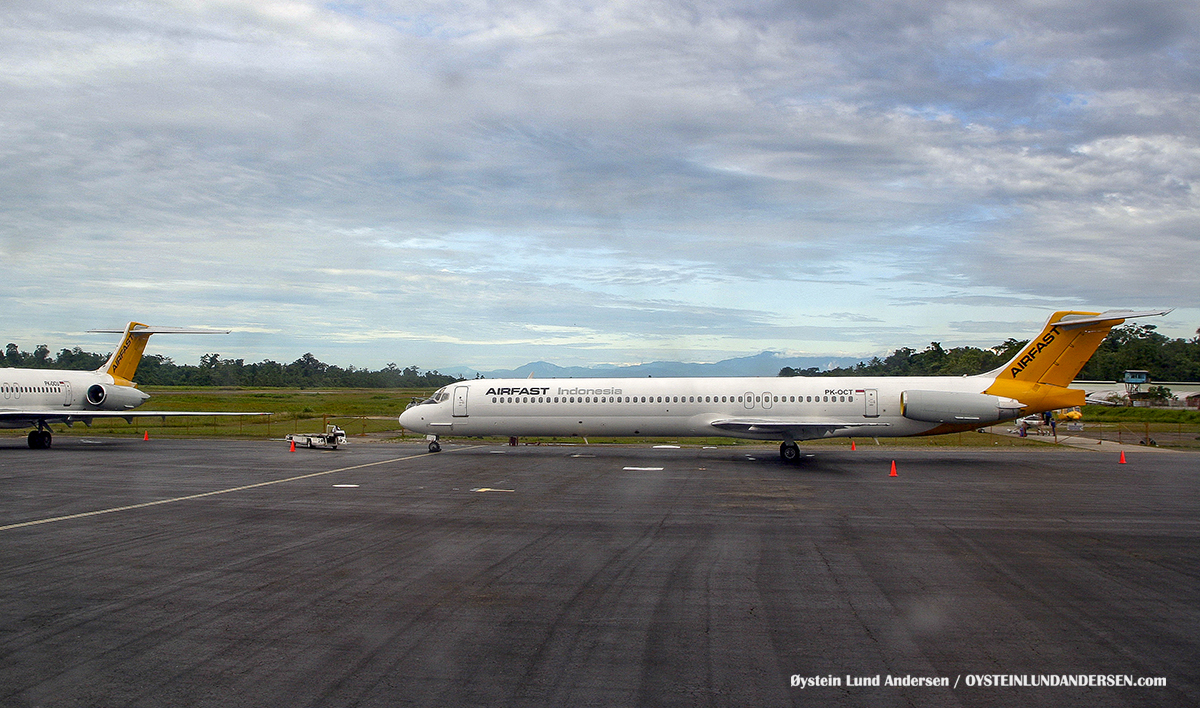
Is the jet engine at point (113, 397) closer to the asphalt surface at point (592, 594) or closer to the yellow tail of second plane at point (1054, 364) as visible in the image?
the asphalt surface at point (592, 594)

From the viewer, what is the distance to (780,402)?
28344mm

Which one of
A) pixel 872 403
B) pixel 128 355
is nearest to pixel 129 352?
pixel 128 355

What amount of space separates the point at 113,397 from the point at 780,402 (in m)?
31.1

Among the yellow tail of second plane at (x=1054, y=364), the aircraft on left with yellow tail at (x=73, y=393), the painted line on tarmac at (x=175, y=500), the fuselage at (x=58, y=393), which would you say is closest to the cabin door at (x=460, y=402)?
the painted line on tarmac at (x=175, y=500)

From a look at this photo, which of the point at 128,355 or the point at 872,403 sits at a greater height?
the point at 128,355

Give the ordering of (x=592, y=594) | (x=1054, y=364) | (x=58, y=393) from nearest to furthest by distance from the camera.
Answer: (x=592, y=594), (x=1054, y=364), (x=58, y=393)

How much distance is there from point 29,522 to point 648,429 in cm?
1946

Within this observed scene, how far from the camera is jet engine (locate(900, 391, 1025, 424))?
26.1 m

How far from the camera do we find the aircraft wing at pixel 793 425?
27.0m

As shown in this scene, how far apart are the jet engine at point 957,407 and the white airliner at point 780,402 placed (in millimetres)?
35

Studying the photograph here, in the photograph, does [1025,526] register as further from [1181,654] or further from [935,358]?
[935,358]

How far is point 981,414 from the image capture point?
26141 millimetres

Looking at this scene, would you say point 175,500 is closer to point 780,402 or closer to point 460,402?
point 460,402

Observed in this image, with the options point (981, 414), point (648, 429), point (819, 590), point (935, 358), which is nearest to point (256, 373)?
point (935, 358)
